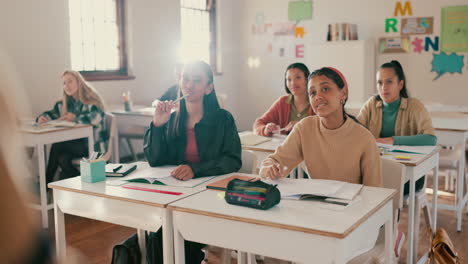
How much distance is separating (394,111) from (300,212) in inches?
72.4

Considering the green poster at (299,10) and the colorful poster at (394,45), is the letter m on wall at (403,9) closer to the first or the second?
the colorful poster at (394,45)

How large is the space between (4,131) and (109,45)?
5.80m

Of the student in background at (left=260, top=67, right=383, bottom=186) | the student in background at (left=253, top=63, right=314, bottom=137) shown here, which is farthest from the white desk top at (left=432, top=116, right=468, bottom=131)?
the student in background at (left=260, top=67, right=383, bottom=186)

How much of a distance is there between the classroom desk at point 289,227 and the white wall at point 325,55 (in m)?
5.15

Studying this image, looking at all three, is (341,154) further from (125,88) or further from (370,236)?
(125,88)

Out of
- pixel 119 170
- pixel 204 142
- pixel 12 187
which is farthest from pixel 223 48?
pixel 12 187

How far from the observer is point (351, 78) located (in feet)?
22.2

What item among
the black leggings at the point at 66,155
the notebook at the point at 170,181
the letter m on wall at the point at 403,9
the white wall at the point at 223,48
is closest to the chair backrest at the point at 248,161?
the notebook at the point at 170,181

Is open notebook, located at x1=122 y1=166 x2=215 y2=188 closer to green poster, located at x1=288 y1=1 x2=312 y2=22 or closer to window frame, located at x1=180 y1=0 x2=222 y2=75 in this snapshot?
window frame, located at x1=180 y1=0 x2=222 y2=75

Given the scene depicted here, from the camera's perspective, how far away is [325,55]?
6949 mm

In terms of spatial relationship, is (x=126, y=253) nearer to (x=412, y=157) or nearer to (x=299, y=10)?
(x=412, y=157)

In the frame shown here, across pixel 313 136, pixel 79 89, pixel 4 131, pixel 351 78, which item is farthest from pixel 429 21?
pixel 4 131

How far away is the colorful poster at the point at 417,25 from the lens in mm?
6562

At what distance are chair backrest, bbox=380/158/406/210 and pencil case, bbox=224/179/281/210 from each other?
0.82m
